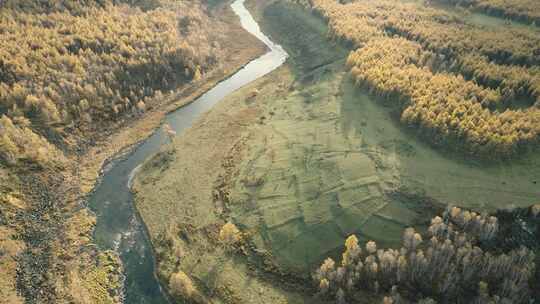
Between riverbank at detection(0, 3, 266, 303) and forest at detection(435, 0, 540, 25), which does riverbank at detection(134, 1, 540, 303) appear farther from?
forest at detection(435, 0, 540, 25)

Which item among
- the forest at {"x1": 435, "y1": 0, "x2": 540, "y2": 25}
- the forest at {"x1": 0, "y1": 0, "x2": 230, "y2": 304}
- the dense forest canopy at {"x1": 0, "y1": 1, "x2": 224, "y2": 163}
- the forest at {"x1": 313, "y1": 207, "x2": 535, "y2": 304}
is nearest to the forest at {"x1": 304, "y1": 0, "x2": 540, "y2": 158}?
the forest at {"x1": 435, "y1": 0, "x2": 540, "y2": 25}

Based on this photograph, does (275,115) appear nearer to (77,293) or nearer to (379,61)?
(379,61)

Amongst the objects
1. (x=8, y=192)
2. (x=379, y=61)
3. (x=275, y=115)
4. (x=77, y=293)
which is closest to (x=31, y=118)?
(x=8, y=192)

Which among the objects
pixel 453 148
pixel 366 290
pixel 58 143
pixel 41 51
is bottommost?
pixel 366 290

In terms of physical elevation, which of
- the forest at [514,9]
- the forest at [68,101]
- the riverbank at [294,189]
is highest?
the forest at [68,101]

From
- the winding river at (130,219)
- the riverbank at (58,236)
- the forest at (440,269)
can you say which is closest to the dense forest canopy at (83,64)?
the riverbank at (58,236)

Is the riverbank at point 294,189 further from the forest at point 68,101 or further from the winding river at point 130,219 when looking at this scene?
the forest at point 68,101

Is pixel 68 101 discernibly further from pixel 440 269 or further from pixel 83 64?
pixel 440 269
